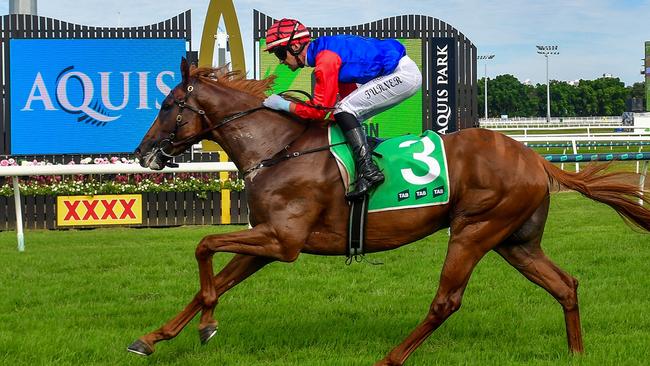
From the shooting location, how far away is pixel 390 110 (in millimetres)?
13344

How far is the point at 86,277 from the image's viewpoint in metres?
7.25

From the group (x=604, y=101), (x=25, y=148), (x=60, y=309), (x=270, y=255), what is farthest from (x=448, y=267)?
(x=604, y=101)

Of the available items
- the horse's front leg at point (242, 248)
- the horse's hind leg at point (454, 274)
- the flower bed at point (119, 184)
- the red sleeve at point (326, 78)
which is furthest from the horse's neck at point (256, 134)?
the flower bed at point (119, 184)

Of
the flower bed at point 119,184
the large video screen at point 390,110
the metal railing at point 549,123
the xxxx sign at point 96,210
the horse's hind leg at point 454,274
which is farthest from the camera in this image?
the metal railing at point 549,123

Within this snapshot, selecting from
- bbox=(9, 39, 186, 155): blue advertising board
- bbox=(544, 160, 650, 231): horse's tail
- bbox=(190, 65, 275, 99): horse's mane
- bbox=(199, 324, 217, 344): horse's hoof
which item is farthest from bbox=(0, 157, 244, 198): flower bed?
bbox=(544, 160, 650, 231): horse's tail

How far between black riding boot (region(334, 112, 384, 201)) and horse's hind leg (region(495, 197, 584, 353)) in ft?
3.16

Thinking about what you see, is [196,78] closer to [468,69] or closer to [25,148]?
[25,148]

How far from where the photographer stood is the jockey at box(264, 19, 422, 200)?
4555mm

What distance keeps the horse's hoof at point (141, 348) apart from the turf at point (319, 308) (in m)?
0.10

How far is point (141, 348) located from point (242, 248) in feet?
2.49

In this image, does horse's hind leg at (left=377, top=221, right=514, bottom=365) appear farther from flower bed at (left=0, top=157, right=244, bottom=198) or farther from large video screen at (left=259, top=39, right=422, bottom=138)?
large video screen at (left=259, top=39, right=422, bottom=138)

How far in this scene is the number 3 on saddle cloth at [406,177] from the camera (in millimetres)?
4582

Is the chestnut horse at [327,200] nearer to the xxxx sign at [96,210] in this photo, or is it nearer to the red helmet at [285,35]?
the red helmet at [285,35]

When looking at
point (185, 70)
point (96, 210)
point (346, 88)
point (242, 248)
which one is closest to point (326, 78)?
point (346, 88)
